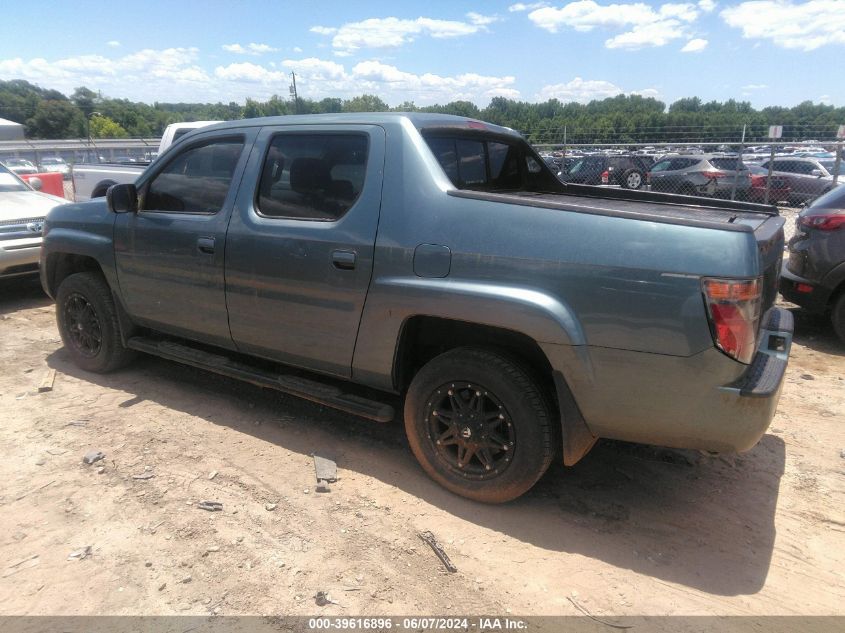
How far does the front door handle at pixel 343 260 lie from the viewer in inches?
125

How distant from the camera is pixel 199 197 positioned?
395 cm

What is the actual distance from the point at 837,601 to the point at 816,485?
1.00 meters

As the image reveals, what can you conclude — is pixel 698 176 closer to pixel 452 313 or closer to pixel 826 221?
pixel 826 221

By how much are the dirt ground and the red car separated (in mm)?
13198

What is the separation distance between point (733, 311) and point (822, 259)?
12.9 ft

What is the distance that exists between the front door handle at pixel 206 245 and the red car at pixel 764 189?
600 inches

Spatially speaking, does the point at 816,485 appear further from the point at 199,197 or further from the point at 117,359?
the point at 117,359

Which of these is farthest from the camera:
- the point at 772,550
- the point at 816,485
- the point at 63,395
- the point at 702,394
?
the point at 63,395

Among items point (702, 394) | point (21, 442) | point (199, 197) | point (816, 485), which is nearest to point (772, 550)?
point (816, 485)

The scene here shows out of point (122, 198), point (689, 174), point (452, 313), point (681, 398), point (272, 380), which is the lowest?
point (272, 380)

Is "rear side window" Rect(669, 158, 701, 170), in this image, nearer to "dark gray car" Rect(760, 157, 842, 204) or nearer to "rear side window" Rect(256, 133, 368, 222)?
"dark gray car" Rect(760, 157, 842, 204)

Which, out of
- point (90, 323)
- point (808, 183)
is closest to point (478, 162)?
point (90, 323)

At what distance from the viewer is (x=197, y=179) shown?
157 inches

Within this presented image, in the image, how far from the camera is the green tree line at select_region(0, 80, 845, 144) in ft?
87.3
